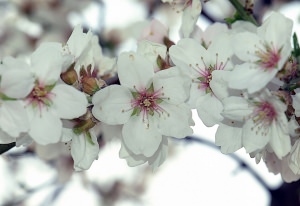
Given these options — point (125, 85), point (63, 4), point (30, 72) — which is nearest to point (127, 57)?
point (125, 85)

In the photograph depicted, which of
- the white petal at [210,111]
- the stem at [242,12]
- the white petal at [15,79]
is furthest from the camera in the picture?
the stem at [242,12]

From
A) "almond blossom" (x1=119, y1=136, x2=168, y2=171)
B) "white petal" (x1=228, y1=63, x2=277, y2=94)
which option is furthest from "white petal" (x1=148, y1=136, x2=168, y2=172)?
"white petal" (x1=228, y1=63, x2=277, y2=94)

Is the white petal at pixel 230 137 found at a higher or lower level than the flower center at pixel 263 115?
lower

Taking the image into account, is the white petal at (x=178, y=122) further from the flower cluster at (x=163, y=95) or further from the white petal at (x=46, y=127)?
the white petal at (x=46, y=127)

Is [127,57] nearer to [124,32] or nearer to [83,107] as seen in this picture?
[83,107]

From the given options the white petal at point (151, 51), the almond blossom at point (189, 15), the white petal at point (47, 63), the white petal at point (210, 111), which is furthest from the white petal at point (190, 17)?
the white petal at point (47, 63)

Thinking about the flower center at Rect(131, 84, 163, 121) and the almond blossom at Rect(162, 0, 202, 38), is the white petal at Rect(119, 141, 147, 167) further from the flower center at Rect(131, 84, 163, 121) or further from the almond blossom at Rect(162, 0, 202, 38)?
the almond blossom at Rect(162, 0, 202, 38)

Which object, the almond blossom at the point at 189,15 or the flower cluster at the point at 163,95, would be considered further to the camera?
the almond blossom at the point at 189,15

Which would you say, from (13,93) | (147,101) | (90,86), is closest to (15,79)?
(13,93)
